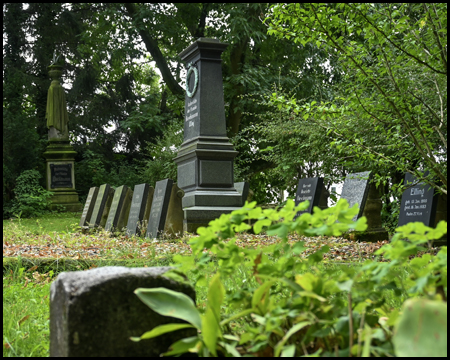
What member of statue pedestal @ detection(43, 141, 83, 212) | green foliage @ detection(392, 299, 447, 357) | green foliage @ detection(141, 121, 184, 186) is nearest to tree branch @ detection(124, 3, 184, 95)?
green foliage @ detection(141, 121, 184, 186)

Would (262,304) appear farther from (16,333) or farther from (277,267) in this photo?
(16,333)

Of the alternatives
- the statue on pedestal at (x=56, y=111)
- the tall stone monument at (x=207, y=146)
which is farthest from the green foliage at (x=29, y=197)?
the tall stone monument at (x=207, y=146)

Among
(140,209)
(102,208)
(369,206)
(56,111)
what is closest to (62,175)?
(56,111)

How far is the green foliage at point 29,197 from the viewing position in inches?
641

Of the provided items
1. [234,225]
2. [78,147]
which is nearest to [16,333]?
[234,225]

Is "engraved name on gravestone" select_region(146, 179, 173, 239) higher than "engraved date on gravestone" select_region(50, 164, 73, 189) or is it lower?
lower

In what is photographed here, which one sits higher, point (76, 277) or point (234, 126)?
point (234, 126)

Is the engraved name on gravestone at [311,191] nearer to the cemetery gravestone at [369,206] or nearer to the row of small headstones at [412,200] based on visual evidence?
the row of small headstones at [412,200]

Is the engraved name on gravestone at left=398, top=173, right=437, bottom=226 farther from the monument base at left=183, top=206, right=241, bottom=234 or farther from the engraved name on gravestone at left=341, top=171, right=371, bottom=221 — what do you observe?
the monument base at left=183, top=206, right=241, bottom=234

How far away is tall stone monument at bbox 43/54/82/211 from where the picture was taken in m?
18.2

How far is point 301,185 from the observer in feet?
33.4

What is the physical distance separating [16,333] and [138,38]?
16.2 metres

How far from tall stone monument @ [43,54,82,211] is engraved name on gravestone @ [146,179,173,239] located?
32.6ft

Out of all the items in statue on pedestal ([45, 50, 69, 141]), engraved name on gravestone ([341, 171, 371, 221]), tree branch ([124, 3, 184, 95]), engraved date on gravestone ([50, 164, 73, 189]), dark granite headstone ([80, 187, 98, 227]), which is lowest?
dark granite headstone ([80, 187, 98, 227])
